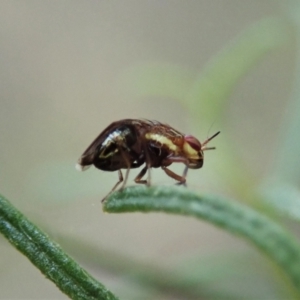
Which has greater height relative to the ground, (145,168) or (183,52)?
(183,52)

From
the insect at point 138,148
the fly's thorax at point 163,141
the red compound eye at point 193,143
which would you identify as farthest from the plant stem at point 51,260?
the red compound eye at point 193,143

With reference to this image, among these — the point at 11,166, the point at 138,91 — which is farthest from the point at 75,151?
the point at 138,91

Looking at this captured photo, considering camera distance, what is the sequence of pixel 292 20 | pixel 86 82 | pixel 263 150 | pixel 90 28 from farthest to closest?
pixel 90 28 → pixel 86 82 → pixel 263 150 → pixel 292 20

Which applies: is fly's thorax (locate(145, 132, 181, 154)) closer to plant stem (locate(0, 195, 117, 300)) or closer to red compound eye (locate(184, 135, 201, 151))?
red compound eye (locate(184, 135, 201, 151))

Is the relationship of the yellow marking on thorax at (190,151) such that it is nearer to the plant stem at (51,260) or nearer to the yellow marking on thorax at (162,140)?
the yellow marking on thorax at (162,140)

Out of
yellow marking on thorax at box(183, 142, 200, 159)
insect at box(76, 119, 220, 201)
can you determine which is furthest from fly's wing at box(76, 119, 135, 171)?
yellow marking on thorax at box(183, 142, 200, 159)

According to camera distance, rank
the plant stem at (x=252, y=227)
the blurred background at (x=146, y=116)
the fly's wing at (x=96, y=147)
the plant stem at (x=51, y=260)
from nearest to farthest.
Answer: the plant stem at (x=51, y=260), the fly's wing at (x=96, y=147), the plant stem at (x=252, y=227), the blurred background at (x=146, y=116)

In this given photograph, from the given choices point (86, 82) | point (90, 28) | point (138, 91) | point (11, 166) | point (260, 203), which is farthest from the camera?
point (90, 28)

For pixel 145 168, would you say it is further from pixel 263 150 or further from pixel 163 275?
pixel 263 150
